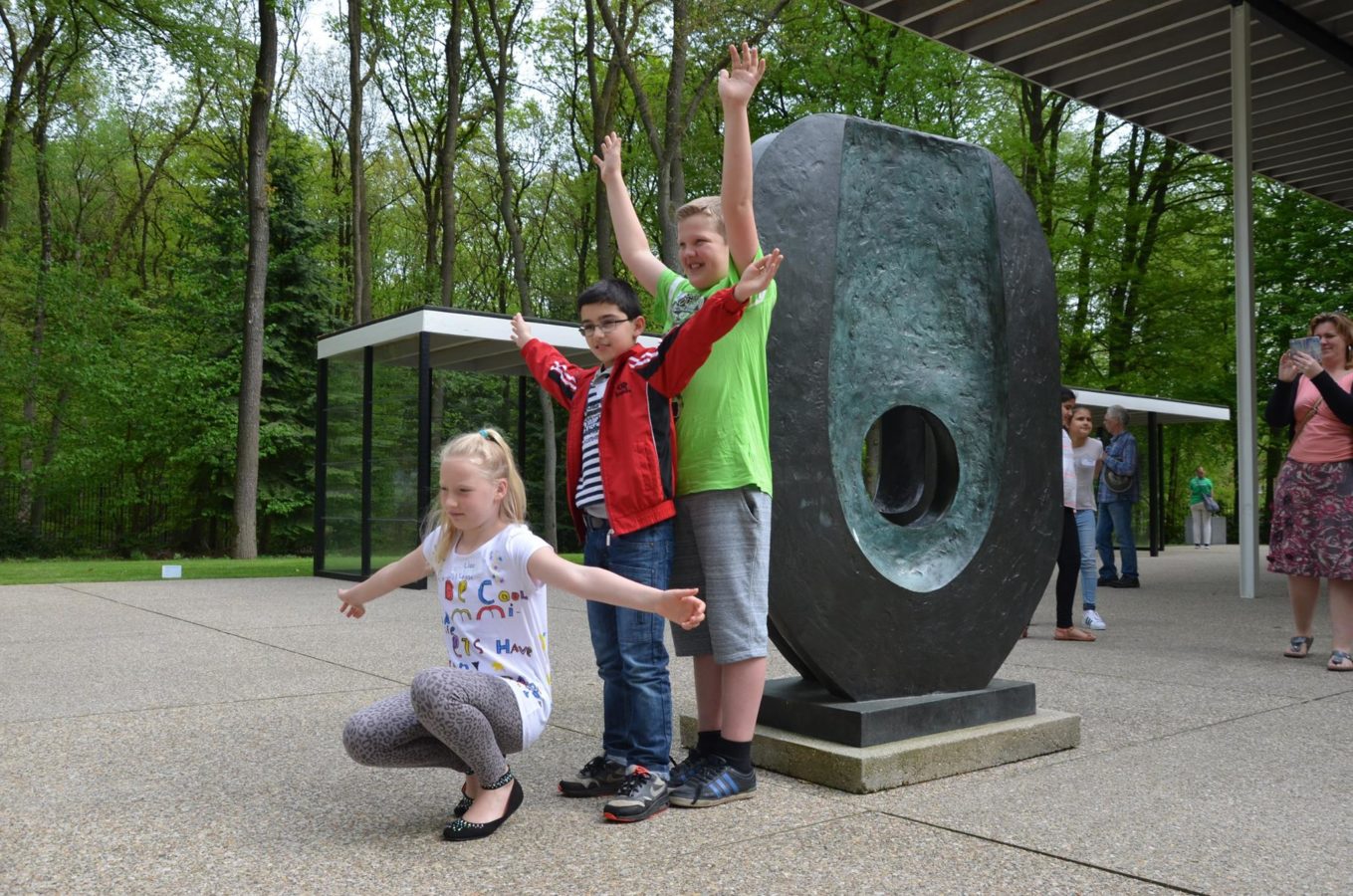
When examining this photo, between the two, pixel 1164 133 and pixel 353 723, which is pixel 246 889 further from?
pixel 1164 133

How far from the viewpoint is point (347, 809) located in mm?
3293

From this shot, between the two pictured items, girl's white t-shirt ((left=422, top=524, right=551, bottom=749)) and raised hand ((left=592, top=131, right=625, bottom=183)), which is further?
raised hand ((left=592, top=131, right=625, bottom=183))

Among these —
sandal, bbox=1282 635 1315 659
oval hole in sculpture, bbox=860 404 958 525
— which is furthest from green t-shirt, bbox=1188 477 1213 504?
oval hole in sculpture, bbox=860 404 958 525

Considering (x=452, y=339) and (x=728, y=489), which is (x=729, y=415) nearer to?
(x=728, y=489)

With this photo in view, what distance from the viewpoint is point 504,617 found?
3.10 metres

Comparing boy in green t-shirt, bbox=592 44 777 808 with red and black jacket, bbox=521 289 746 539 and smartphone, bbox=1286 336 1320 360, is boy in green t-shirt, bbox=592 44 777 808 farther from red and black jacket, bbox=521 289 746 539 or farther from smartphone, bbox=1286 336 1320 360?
smartphone, bbox=1286 336 1320 360

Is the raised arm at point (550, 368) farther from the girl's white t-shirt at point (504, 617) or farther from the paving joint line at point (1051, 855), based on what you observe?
the paving joint line at point (1051, 855)

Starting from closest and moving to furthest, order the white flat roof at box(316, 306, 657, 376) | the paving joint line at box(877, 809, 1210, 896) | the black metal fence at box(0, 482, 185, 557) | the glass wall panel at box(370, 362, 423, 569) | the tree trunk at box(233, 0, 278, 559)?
the paving joint line at box(877, 809, 1210, 896)
the white flat roof at box(316, 306, 657, 376)
the glass wall panel at box(370, 362, 423, 569)
the tree trunk at box(233, 0, 278, 559)
the black metal fence at box(0, 482, 185, 557)

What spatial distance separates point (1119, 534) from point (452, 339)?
287 inches

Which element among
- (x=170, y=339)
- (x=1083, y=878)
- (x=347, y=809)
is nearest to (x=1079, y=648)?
(x=1083, y=878)

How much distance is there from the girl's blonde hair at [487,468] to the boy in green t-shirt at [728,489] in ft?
1.68

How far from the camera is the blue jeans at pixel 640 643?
3295mm

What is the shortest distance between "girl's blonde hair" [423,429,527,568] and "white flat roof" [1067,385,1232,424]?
1520 cm

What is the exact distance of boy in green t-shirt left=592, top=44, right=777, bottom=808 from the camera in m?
3.32
